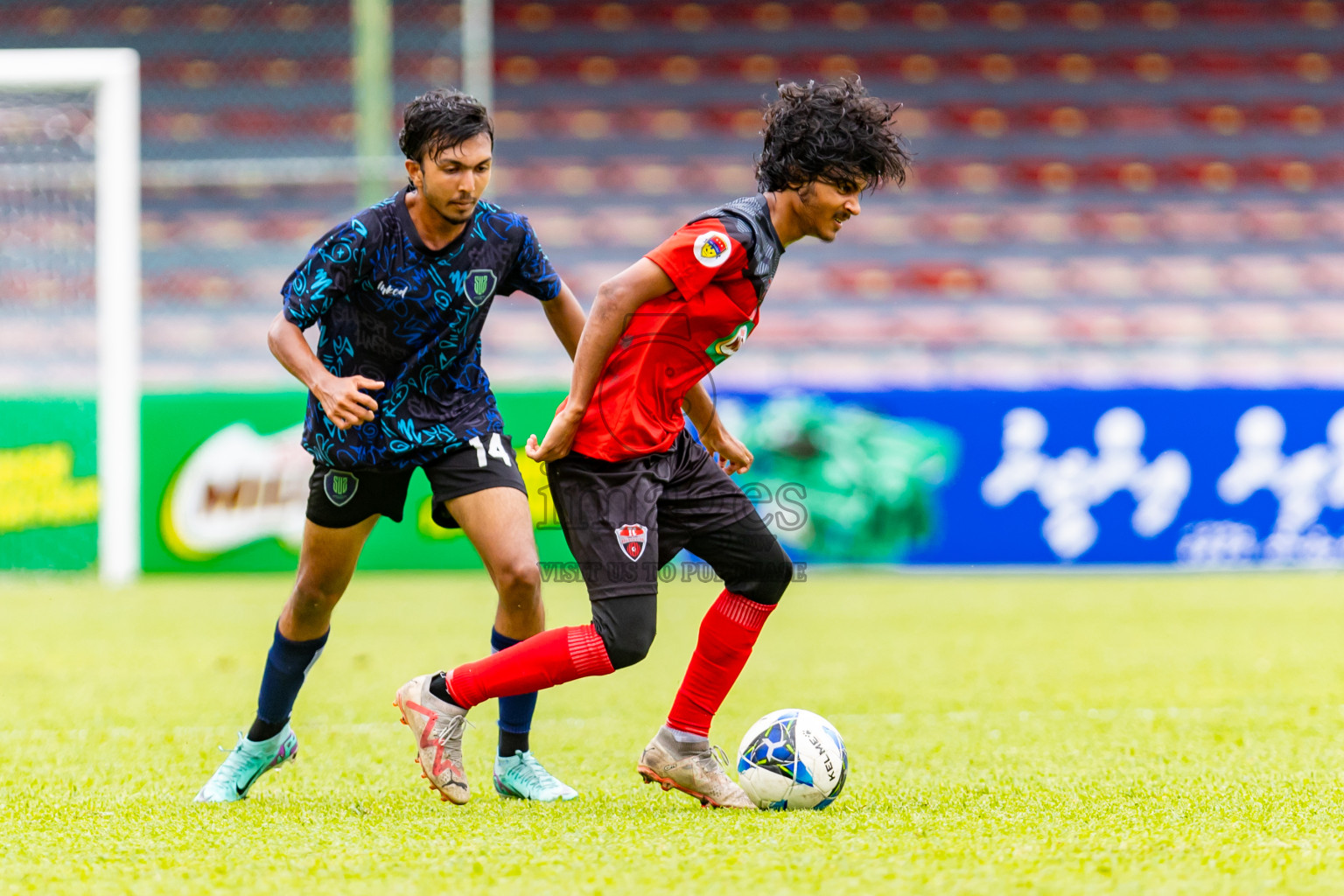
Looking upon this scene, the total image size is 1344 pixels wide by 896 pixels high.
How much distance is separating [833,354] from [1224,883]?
31.2 ft

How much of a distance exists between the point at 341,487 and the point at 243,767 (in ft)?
2.32

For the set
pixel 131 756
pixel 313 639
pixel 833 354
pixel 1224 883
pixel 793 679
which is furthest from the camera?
pixel 833 354

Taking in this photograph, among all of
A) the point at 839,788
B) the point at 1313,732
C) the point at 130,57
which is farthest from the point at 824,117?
the point at 130,57

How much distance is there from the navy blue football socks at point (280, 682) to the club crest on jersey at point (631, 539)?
2.73ft

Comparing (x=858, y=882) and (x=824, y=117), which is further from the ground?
(x=824, y=117)

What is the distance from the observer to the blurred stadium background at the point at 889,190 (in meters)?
12.0

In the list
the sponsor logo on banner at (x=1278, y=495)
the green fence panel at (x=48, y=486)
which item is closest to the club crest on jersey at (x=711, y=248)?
the green fence panel at (x=48, y=486)

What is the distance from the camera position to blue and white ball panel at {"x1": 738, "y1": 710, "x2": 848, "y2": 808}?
3361 mm

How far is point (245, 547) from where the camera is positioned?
994cm

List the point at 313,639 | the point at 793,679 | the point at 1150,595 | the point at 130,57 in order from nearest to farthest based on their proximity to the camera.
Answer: the point at 313,639 → the point at 793,679 → the point at 1150,595 → the point at 130,57

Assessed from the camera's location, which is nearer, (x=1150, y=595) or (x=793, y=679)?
(x=793, y=679)

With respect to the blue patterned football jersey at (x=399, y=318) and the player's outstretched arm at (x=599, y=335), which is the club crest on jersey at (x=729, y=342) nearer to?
the player's outstretched arm at (x=599, y=335)

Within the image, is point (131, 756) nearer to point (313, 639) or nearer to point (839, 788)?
point (313, 639)

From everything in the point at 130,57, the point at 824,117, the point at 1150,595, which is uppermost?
the point at 130,57
